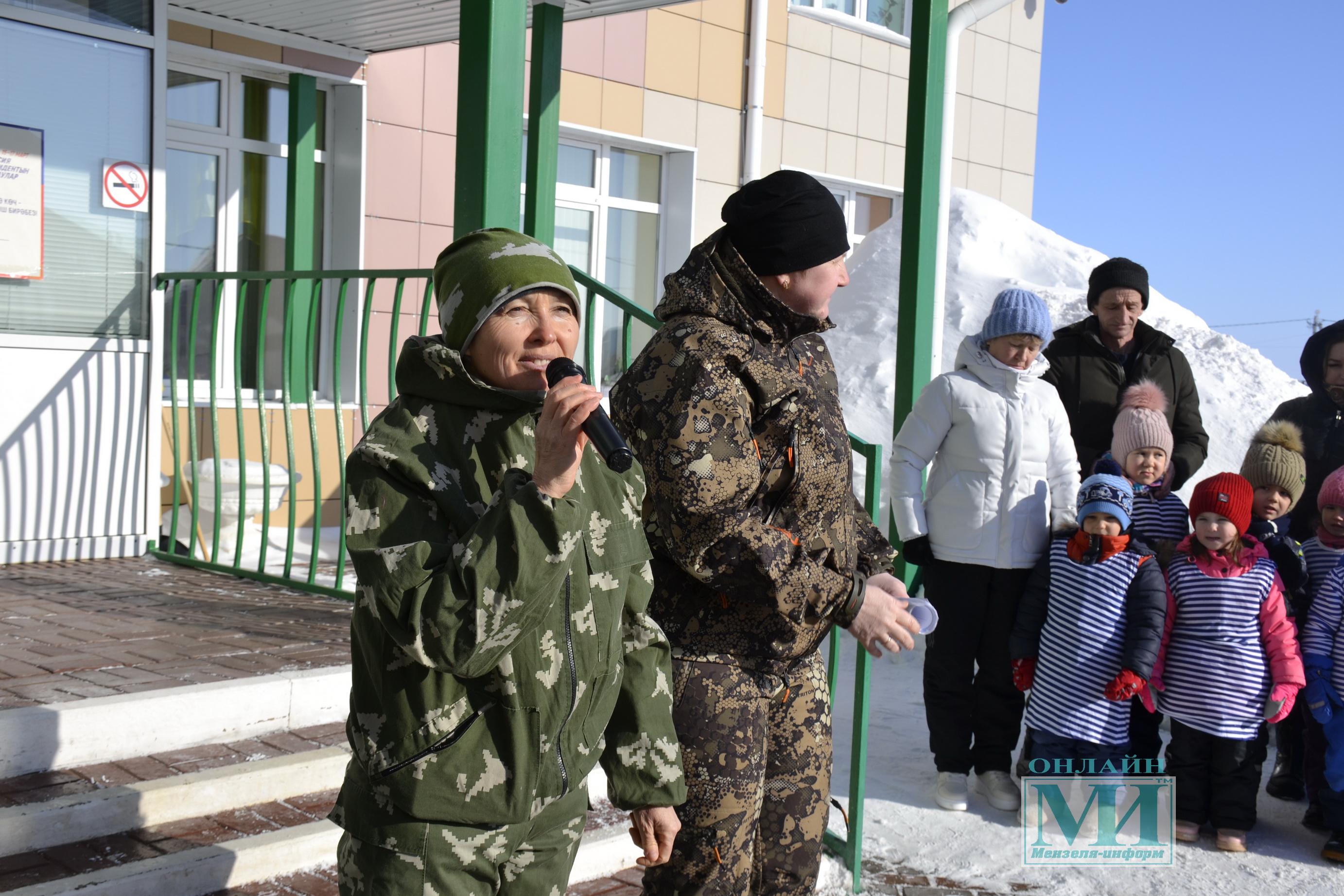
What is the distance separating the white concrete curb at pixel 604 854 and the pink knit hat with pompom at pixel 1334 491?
2.77 m

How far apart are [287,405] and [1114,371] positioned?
3.40 metres

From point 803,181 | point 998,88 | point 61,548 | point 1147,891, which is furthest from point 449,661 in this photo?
→ point 998,88

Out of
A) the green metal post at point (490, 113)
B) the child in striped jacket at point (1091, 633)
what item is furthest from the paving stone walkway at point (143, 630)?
the child in striped jacket at point (1091, 633)

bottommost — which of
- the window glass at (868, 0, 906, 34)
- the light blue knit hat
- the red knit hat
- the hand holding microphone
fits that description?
the red knit hat

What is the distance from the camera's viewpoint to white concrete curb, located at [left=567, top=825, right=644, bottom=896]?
10.4 feet

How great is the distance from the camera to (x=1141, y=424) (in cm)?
413

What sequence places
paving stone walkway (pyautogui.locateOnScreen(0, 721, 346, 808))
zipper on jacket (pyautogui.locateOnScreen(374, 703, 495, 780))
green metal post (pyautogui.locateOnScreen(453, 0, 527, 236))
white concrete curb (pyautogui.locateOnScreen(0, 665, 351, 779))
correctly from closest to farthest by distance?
zipper on jacket (pyautogui.locateOnScreen(374, 703, 495, 780)) < paving stone walkway (pyautogui.locateOnScreen(0, 721, 346, 808)) < white concrete curb (pyautogui.locateOnScreen(0, 665, 351, 779)) < green metal post (pyautogui.locateOnScreen(453, 0, 527, 236))

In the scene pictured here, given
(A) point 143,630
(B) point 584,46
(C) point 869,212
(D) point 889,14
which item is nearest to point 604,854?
(A) point 143,630

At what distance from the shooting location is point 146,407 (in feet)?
17.7

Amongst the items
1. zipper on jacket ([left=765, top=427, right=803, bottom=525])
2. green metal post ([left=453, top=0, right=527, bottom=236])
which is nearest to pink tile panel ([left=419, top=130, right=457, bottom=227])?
green metal post ([left=453, top=0, right=527, bottom=236])

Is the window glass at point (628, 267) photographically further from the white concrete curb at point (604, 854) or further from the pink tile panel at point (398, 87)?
the white concrete curb at point (604, 854)

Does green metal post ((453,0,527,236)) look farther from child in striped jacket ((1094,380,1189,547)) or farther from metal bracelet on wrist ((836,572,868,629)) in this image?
child in striped jacket ((1094,380,1189,547))

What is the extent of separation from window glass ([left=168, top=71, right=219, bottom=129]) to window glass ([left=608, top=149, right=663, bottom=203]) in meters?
3.40

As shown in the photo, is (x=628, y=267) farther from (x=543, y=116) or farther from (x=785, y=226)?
(x=785, y=226)
